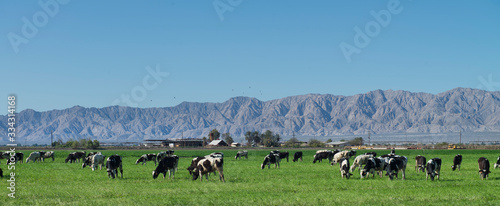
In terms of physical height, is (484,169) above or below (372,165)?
below

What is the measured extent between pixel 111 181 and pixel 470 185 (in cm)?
2076

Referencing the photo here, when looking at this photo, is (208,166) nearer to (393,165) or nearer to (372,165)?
(372,165)

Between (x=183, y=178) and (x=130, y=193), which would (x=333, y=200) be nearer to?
(x=130, y=193)

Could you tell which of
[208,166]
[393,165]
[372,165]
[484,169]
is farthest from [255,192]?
[484,169]

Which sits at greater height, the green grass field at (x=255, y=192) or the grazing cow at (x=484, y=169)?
the grazing cow at (x=484, y=169)

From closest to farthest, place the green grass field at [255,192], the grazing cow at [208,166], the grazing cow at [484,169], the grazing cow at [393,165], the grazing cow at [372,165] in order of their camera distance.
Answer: the green grass field at [255,192]
the grazing cow at [208,166]
the grazing cow at [393,165]
the grazing cow at [484,169]
the grazing cow at [372,165]

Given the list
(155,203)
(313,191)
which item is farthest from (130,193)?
(313,191)

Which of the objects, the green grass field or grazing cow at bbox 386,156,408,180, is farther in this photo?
grazing cow at bbox 386,156,408,180

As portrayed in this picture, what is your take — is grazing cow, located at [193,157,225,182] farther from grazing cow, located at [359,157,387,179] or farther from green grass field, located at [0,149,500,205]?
grazing cow, located at [359,157,387,179]

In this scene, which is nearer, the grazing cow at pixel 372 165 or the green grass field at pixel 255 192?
the green grass field at pixel 255 192

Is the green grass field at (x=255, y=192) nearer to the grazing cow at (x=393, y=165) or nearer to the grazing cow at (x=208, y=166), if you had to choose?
the grazing cow at (x=208, y=166)

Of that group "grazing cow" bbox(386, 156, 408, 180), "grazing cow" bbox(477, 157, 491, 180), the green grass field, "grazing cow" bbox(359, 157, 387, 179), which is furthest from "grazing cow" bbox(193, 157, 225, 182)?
"grazing cow" bbox(477, 157, 491, 180)

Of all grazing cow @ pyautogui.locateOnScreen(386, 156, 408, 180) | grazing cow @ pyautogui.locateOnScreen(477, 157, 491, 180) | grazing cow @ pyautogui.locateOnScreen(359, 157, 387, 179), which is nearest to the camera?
grazing cow @ pyautogui.locateOnScreen(386, 156, 408, 180)

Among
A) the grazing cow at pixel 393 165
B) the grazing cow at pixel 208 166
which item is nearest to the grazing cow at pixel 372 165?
the grazing cow at pixel 393 165
